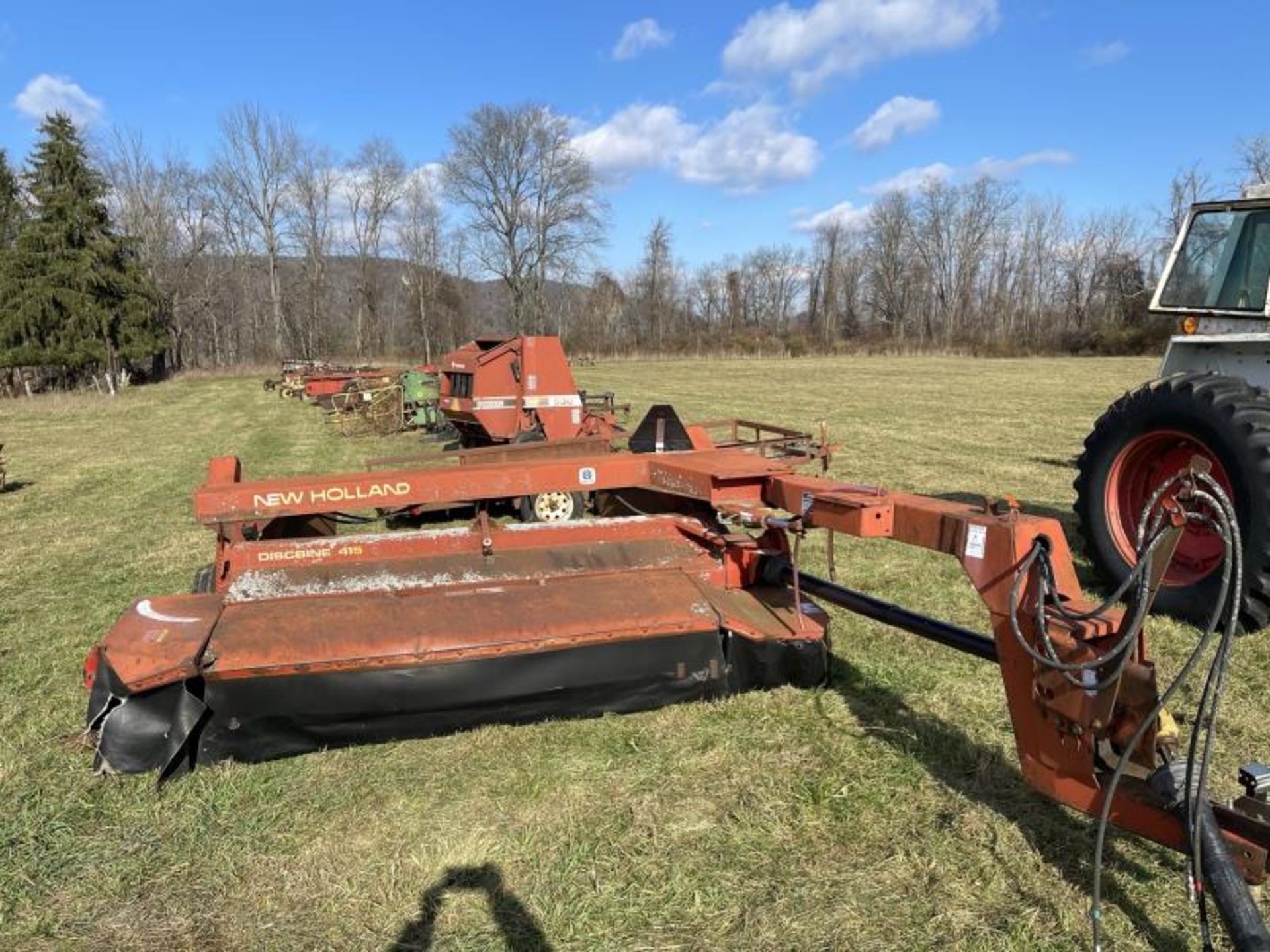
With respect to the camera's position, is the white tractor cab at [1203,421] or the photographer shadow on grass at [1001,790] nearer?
the photographer shadow on grass at [1001,790]

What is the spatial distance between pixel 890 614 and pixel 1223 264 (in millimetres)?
4119

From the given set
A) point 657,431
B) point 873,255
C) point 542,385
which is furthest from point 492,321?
point 657,431

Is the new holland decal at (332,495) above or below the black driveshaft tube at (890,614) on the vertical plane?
above

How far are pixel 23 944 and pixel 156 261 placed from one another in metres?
50.7

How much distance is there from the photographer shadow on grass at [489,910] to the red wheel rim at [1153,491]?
399 centimetres

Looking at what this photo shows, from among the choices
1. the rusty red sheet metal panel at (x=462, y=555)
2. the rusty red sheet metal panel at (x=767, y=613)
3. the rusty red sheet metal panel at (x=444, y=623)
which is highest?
the rusty red sheet metal panel at (x=462, y=555)

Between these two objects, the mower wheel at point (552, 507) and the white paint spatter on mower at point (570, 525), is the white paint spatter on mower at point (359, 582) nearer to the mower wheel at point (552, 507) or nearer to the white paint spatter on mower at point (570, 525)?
the white paint spatter on mower at point (570, 525)

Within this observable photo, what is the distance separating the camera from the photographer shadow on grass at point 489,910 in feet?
7.80

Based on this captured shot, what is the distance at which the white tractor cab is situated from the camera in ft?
14.0

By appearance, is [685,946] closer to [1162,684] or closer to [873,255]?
[1162,684]

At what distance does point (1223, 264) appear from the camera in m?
5.51

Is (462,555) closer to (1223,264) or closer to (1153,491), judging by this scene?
(1153,491)

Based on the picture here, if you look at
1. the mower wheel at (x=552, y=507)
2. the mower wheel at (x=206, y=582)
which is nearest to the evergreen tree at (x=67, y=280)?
the mower wheel at (x=552, y=507)

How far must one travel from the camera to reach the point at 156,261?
45250 mm
